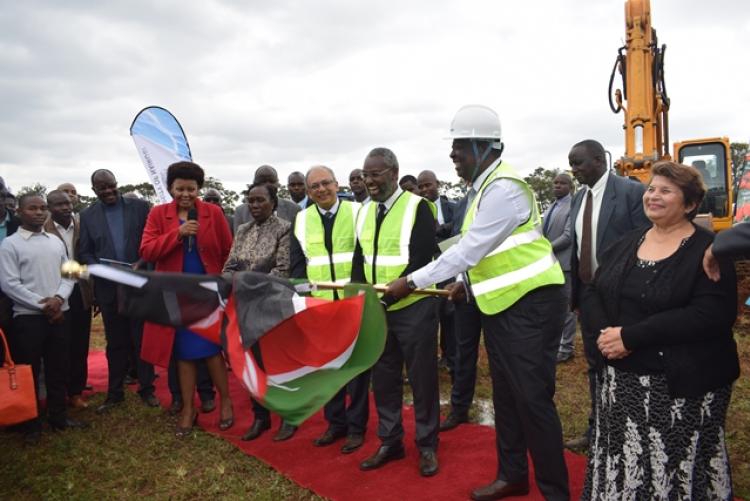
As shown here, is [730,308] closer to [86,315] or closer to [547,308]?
[547,308]

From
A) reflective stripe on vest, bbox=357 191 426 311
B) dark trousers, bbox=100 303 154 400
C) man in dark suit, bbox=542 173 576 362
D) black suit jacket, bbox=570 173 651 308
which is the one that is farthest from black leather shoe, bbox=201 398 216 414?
black suit jacket, bbox=570 173 651 308

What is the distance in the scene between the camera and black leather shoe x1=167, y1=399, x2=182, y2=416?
18.2 feet

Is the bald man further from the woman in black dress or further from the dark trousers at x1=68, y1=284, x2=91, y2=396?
the woman in black dress

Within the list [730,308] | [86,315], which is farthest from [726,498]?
[86,315]

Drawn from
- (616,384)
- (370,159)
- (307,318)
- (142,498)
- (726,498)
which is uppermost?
(370,159)

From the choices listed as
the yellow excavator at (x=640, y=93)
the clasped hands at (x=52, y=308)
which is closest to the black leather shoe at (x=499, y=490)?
the clasped hands at (x=52, y=308)

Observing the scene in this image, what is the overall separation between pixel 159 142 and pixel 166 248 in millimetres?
1911

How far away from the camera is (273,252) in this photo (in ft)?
16.0

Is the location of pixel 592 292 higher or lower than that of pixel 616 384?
higher

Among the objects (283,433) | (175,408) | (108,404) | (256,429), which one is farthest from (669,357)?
(108,404)

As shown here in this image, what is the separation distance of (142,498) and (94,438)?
1.44m

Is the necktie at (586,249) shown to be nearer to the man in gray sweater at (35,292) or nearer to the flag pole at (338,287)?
the flag pole at (338,287)

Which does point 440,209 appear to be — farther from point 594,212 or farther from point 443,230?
point 594,212

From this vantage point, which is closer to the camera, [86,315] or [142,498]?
[142,498]
